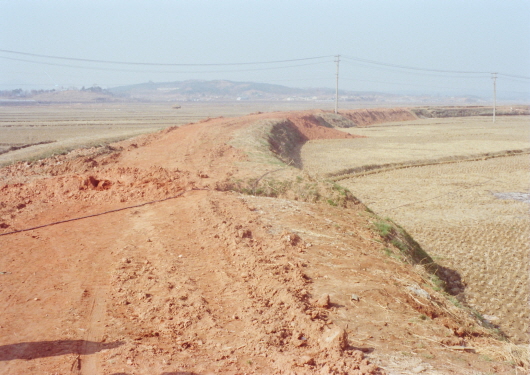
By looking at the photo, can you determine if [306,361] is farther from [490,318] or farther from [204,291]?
[490,318]

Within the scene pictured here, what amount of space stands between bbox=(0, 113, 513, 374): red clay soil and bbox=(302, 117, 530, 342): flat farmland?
293cm

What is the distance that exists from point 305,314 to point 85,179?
8.19 metres

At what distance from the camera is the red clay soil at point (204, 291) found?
17.4 ft

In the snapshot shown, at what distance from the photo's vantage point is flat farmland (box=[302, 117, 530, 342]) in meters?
11.2

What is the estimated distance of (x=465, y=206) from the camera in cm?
1858

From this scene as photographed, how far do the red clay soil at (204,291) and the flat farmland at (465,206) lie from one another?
293 cm

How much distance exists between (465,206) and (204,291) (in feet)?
46.7

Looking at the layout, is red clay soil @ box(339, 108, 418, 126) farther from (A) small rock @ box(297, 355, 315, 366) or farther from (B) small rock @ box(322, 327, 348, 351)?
(A) small rock @ box(297, 355, 315, 366)

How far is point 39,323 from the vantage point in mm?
5859

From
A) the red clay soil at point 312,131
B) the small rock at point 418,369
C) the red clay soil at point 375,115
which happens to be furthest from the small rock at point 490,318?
the red clay soil at point 375,115

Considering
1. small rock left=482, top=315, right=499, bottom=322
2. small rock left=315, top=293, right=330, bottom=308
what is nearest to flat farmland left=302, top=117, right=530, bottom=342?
small rock left=482, top=315, right=499, bottom=322

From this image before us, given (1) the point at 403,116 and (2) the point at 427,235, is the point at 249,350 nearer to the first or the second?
(2) the point at 427,235

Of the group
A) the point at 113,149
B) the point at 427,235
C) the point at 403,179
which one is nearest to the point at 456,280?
the point at 427,235

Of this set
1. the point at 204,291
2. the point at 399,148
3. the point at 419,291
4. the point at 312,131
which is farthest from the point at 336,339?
the point at 312,131
